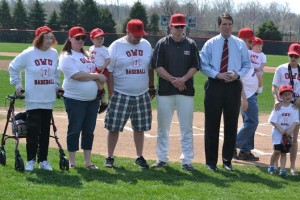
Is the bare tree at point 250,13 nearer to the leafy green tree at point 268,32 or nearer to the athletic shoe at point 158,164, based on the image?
the leafy green tree at point 268,32

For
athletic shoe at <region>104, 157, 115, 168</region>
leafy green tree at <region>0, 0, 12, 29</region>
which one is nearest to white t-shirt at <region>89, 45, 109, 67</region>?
athletic shoe at <region>104, 157, 115, 168</region>

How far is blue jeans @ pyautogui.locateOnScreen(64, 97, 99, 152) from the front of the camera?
7645mm

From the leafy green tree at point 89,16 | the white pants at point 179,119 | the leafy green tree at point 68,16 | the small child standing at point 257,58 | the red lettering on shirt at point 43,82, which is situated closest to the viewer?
the red lettering on shirt at point 43,82

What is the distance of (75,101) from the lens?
25.0 feet

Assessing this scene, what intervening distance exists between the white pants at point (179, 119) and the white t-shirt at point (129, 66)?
39 cm

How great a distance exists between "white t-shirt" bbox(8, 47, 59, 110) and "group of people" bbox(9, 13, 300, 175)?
0.01m

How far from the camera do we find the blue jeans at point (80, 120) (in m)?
7.64

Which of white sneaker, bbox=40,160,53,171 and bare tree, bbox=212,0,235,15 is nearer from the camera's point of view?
white sneaker, bbox=40,160,53,171

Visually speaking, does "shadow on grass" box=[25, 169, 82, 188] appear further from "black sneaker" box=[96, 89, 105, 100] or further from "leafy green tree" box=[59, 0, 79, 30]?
"leafy green tree" box=[59, 0, 79, 30]

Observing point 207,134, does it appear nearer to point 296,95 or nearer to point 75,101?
point 296,95

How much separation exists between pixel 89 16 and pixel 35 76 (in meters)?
53.0

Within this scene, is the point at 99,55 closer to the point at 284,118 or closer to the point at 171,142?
the point at 171,142

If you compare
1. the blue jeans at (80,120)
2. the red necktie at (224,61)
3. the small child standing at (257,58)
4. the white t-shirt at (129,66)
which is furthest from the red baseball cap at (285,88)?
the blue jeans at (80,120)

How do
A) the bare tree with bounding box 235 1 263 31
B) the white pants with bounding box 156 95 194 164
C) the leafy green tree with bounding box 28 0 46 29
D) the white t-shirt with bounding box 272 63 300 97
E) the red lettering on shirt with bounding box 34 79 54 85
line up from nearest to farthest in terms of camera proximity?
the red lettering on shirt with bounding box 34 79 54 85 → the white pants with bounding box 156 95 194 164 → the white t-shirt with bounding box 272 63 300 97 → the leafy green tree with bounding box 28 0 46 29 → the bare tree with bounding box 235 1 263 31
